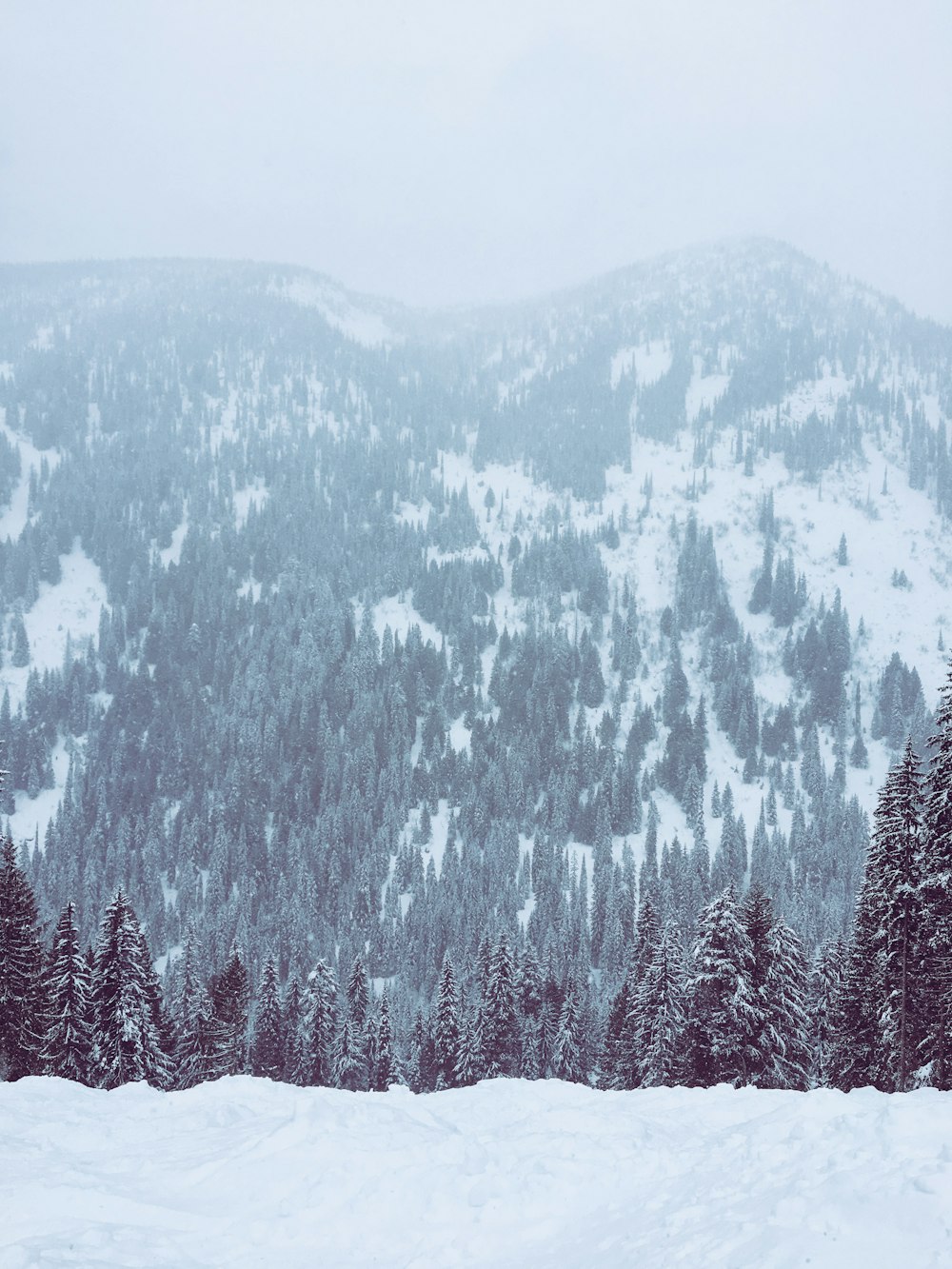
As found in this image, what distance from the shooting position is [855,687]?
15300 cm

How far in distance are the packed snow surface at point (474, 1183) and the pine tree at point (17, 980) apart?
12759 millimetres

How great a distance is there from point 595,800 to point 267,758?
6745 cm

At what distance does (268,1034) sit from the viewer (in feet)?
151

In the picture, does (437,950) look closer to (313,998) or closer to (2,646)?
(313,998)

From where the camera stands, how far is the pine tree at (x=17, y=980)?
89.0 ft

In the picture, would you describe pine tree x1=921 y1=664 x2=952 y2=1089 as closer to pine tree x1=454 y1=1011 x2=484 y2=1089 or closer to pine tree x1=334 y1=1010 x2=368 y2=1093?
pine tree x1=454 y1=1011 x2=484 y2=1089

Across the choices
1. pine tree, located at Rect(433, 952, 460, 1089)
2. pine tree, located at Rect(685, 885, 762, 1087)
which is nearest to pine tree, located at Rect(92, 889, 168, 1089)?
pine tree, located at Rect(433, 952, 460, 1089)

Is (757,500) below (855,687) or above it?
above

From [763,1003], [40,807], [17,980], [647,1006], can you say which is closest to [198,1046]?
[17,980]

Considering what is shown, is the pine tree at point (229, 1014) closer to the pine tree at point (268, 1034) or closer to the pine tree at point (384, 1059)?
the pine tree at point (268, 1034)

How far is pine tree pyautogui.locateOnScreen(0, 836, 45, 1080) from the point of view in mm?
27125

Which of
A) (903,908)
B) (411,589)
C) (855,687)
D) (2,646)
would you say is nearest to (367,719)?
(411,589)

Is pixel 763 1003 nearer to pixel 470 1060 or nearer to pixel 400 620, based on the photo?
pixel 470 1060

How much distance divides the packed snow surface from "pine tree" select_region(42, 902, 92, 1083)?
15556mm
